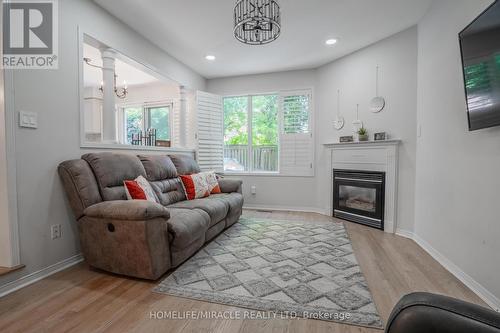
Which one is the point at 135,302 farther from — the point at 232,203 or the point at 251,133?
the point at 251,133

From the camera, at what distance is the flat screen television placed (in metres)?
1.52

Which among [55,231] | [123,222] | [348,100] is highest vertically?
[348,100]

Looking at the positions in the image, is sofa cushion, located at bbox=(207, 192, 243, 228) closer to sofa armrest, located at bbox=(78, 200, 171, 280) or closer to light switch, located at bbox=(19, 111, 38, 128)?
sofa armrest, located at bbox=(78, 200, 171, 280)

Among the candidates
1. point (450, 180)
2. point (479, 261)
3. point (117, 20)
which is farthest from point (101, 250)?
point (450, 180)

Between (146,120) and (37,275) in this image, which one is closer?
(37,275)

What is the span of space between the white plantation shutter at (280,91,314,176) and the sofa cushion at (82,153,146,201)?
2831mm

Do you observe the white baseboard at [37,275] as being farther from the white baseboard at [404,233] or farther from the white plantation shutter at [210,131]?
the white baseboard at [404,233]

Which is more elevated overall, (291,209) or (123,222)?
(123,222)

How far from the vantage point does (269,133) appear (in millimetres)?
4820

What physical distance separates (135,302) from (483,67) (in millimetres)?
2898

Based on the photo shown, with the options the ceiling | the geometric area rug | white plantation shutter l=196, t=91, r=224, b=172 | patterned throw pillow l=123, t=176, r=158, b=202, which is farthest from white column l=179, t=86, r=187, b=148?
the geometric area rug

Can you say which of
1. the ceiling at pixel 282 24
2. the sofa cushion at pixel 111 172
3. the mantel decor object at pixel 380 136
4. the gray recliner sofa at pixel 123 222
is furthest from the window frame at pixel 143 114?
the mantel decor object at pixel 380 136

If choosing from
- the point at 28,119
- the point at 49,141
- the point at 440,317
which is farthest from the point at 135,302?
the point at 440,317

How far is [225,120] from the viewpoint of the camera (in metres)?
5.08
